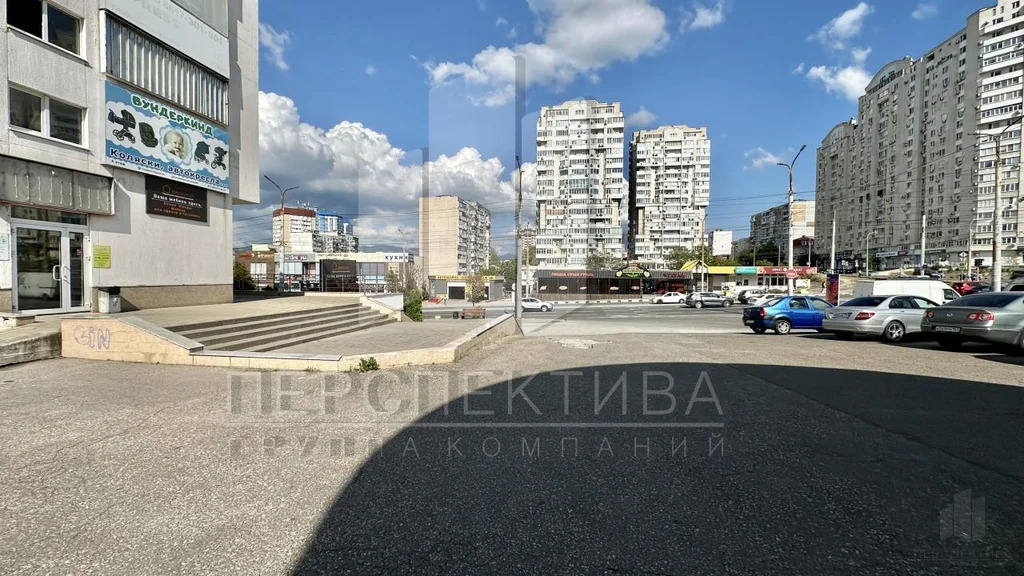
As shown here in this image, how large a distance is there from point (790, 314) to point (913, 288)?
12.0m

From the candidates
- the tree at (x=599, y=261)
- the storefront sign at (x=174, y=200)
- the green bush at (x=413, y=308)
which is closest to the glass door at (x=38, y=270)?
the storefront sign at (x=174, y=200)

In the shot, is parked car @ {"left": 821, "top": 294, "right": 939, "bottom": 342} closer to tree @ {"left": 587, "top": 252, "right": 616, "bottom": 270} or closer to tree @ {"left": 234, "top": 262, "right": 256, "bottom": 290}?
tree @ {"left": 234, "top": 262, "right": 256, "bottom": 290}

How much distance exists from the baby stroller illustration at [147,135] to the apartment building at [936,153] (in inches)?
2910

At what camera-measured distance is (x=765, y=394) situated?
19.7ft

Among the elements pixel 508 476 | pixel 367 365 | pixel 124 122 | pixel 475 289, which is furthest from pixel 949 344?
pixel 475 289

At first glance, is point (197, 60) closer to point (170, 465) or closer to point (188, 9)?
point (188, 9)

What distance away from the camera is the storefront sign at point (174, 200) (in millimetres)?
12445


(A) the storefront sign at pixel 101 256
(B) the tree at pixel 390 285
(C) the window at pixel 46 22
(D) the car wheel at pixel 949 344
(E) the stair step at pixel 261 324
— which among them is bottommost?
(D) the car wheel at pixel 949 344

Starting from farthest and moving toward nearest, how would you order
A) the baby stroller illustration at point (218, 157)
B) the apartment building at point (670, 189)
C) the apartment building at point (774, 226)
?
the apartment building at point (774, 226) → the apartment building at point (670, 189) → the baby stroller illustration at point (218, 157)

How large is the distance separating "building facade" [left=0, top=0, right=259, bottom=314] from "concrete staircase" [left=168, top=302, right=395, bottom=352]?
4355mm

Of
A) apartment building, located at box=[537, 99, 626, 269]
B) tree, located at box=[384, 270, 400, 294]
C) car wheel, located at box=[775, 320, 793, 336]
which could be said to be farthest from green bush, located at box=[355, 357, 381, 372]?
apartment building, located at box=[537, 99, 626, 269]

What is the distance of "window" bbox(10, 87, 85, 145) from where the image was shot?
31.1 feet

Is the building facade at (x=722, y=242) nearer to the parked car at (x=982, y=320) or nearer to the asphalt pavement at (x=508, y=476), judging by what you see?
the parked car at (x=982, y=320)

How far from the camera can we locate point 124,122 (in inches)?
451
